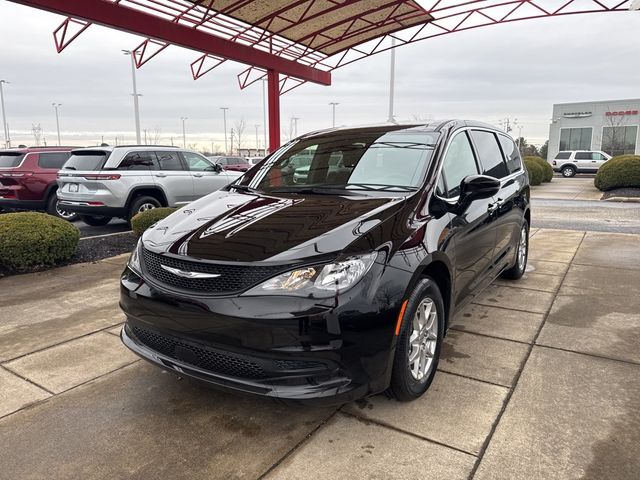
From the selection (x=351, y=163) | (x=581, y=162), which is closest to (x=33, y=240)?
(x=351, y=163)

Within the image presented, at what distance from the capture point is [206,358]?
253 centimetres

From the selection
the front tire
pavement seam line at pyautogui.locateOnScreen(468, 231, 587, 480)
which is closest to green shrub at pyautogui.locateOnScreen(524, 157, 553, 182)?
pavement seam line at pyautogui.locateOnScreen(468, 231, 587, 480)

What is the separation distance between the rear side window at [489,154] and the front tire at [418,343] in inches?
69.0

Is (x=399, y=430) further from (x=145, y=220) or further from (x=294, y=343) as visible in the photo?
(x=145, y=220)

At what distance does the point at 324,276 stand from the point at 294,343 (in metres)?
0.36

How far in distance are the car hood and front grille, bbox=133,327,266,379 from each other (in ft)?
1.60

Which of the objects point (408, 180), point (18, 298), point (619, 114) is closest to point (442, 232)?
point (408, 180)

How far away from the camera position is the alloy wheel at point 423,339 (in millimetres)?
2857

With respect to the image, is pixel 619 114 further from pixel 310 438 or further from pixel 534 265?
pixel 310 438

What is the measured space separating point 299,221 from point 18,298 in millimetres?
3894

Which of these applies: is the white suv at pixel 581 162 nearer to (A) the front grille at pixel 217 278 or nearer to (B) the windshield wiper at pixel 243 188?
(B) the windshield wiper at pixel 243 188

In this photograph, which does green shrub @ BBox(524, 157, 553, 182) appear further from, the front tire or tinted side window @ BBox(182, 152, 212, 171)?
the front tire

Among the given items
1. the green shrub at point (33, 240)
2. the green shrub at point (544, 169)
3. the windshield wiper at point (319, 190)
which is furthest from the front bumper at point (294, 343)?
the green shrub at point (544, 169)

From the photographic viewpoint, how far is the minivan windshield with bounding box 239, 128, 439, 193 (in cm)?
345
